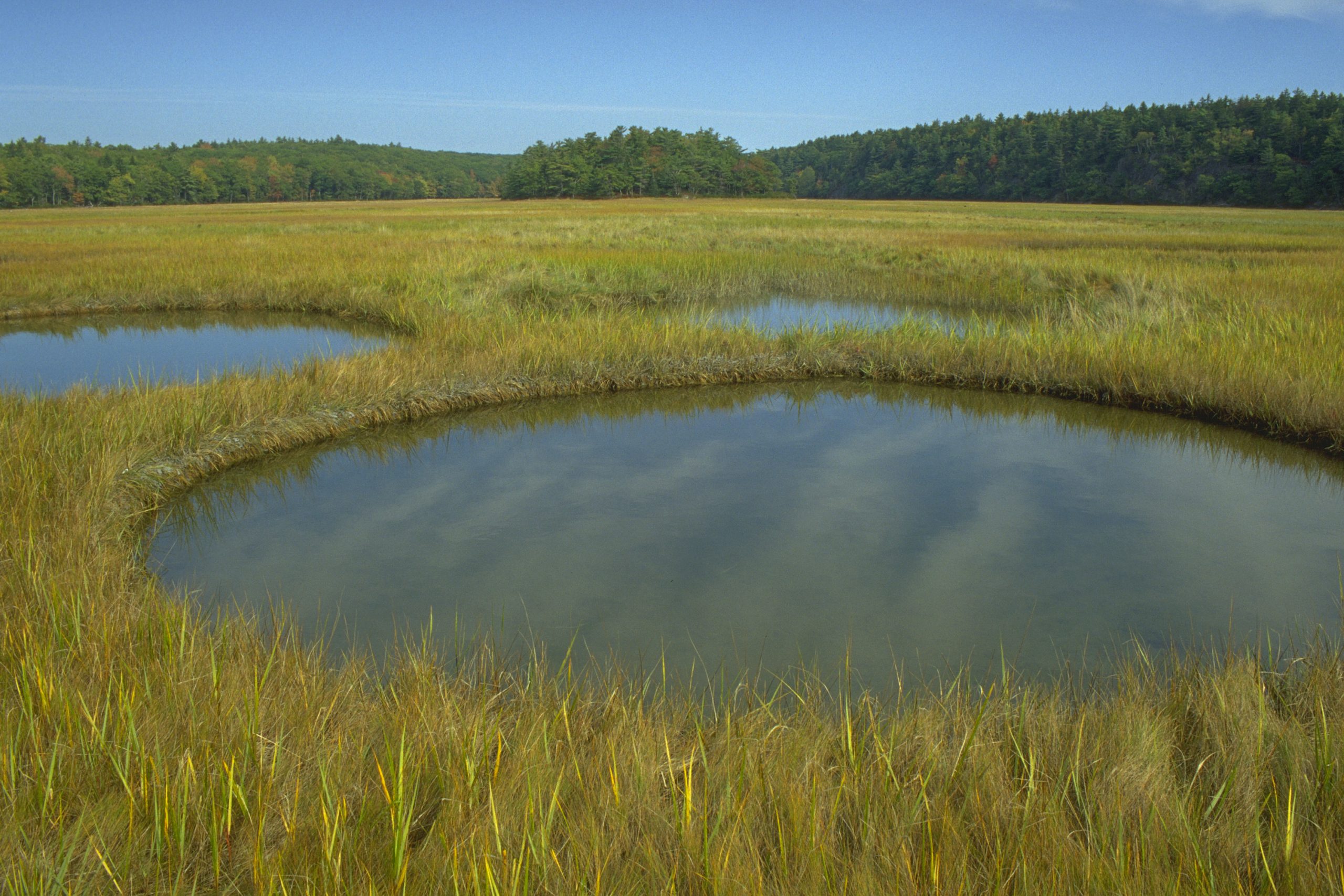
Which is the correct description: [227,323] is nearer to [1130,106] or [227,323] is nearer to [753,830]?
[753,830]

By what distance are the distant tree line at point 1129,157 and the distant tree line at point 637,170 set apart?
1710 cm

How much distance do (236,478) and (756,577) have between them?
3807 mm

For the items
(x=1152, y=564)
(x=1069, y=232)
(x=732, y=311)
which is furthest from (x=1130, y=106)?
(x=1152, y=564)

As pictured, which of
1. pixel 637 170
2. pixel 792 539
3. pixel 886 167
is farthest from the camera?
pixel 886 167

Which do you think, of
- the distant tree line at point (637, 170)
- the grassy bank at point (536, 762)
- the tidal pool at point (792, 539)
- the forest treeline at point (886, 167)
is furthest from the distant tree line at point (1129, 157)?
the grassy bank at point (536, 762)

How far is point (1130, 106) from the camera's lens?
88.9 metres

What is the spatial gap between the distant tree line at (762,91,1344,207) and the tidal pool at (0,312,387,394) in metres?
69.3

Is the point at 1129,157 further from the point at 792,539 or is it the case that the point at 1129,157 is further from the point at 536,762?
the point at 536,762

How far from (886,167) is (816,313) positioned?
10445 centimetres

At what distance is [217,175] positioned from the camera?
97125 mm

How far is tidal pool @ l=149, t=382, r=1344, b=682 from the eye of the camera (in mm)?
3600

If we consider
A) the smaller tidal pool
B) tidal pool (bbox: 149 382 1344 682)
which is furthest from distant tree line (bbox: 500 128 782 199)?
tidal pool (bbox: 149 382 1344 682)

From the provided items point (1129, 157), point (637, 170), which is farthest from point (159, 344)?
point (1129, 157)

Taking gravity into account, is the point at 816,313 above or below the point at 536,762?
above
